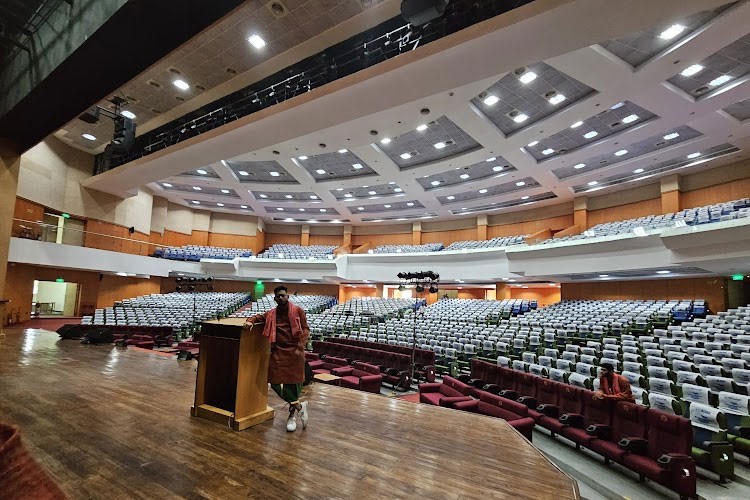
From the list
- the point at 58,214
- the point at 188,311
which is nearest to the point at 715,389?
the point at 188,311

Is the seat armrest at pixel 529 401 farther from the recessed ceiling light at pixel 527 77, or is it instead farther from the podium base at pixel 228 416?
the recessed ceiling light at pixel 527 77

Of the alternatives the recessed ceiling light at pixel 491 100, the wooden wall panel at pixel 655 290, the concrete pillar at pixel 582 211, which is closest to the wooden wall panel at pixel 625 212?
the concrete pillar at pixel 582 211

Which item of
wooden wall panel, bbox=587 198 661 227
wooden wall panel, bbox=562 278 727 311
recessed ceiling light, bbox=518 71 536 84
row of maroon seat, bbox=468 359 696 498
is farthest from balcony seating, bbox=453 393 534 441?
wooden wall panel, bbox=587 198 661 227

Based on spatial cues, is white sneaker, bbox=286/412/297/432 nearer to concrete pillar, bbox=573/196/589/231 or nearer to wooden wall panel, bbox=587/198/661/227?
wooden wall panel, bbox=587/198/661/227

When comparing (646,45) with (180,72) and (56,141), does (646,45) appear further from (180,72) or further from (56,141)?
(56,141)

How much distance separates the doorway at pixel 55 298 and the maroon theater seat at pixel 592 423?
20.6 meters

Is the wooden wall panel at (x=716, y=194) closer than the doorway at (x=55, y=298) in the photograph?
Yes

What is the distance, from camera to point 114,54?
5039 mm

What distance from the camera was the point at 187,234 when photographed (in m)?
24.4

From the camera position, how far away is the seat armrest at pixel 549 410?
16.9 ft

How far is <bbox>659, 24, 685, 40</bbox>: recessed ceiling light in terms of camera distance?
838 cm

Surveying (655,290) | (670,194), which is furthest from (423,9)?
(655,290)

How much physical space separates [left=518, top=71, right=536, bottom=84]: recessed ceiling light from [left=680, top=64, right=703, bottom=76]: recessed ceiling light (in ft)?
11.8

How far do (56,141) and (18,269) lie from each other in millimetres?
5416
